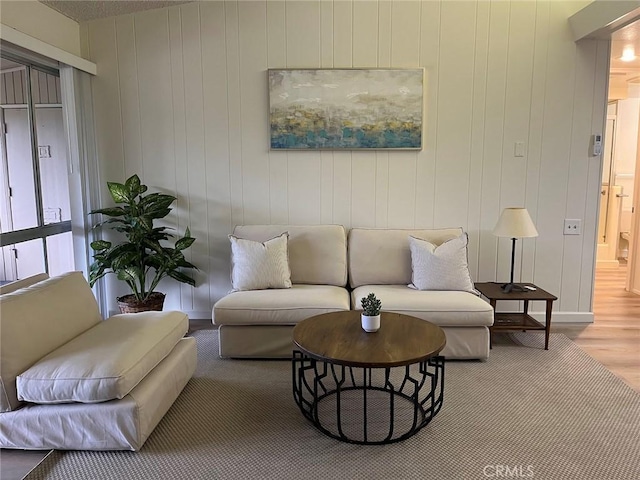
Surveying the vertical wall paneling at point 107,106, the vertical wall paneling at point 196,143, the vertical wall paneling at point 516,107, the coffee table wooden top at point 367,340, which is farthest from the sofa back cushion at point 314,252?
the vertical wall paneling at point 516,107

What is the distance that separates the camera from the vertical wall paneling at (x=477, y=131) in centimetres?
389

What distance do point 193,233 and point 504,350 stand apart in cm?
267

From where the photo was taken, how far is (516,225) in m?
3.62

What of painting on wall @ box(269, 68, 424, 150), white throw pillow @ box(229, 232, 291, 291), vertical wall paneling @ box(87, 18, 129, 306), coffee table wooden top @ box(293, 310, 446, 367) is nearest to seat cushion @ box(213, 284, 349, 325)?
white throw pillow @ box(229, 232, 291, 291)

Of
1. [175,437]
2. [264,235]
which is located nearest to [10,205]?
[264,235]

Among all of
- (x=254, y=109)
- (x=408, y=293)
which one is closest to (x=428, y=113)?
(x=254, y=109)

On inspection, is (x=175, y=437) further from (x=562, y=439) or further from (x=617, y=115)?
(x=617, y=115)

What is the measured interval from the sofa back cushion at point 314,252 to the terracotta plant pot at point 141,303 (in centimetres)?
82

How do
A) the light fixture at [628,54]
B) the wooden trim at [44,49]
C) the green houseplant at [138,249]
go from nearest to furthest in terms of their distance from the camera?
the wooden trim at [44,49]
the green houseplant at [138,249]
the light fixture at [628,54]

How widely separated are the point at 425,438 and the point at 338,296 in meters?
1.28

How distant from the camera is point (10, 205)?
330 centimetres

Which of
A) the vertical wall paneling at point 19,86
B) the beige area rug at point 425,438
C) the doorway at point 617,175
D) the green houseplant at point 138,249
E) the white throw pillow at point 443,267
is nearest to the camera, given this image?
the beige area rug at point 425,438

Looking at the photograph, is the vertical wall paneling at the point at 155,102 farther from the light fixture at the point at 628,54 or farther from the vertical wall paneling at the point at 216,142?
the light fixture at the point at 628,54

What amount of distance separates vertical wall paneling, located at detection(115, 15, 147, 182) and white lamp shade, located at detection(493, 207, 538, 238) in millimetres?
2972
